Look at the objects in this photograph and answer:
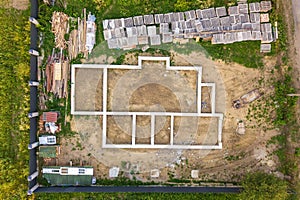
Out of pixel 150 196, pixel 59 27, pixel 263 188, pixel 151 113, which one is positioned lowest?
pixel 150 196

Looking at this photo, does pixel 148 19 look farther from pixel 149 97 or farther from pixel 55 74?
pixel 55 74

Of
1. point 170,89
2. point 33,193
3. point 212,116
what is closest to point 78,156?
point 33,193

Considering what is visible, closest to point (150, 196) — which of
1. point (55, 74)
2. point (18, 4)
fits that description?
point (55, 74)

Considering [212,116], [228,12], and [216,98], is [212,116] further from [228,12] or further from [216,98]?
[228,12]

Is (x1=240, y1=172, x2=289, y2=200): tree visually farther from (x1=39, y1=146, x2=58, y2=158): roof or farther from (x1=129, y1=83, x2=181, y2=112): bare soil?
(x1=39, y1=146, x2=58, y2=158): roof

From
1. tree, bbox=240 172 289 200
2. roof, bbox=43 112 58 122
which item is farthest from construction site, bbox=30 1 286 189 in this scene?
tree, bbox=240 172 289 200

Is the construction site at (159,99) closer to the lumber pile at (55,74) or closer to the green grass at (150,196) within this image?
the lumber pile at (55,74)
